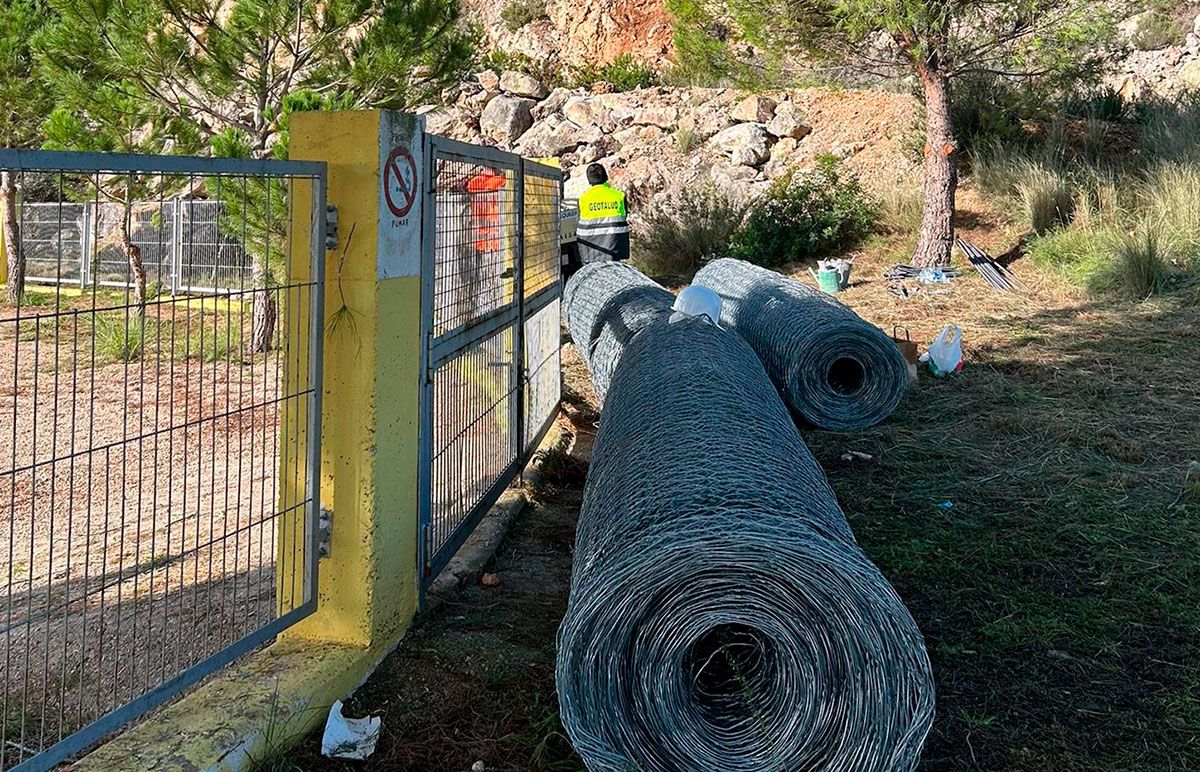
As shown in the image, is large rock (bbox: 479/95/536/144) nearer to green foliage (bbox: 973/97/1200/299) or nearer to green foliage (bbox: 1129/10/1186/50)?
green foliage (bbox: 973/97/1200/299)

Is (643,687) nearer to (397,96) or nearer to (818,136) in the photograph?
(397,96)

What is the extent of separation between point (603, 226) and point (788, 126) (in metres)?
11.0

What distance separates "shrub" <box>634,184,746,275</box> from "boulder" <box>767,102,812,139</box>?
4.17 metres

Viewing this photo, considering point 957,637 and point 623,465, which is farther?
point 957,637

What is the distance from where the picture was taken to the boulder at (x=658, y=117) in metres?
22.4

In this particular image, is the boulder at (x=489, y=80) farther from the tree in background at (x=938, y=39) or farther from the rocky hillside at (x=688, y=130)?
the tree in background at (x=938, y=39)

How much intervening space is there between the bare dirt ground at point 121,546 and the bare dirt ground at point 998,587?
2.28 ft

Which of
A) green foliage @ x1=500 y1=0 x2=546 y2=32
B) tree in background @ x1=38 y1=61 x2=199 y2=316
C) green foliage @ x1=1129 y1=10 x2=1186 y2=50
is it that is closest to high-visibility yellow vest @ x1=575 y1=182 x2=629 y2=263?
tree in background @ x1=38 y1=61 x2=199 y2=316

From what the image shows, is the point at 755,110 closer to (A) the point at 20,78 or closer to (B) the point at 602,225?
(B) the point at 602,225

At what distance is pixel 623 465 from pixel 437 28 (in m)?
8.91

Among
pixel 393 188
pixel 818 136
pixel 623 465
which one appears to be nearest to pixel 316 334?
pixel 393 188

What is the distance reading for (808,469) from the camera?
12.0 ft

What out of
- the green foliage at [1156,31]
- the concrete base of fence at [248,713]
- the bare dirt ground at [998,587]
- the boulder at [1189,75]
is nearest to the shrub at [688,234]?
the bare dirt ground at [998,587]

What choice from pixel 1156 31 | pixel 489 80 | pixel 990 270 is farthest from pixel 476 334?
pixel 1156 31
